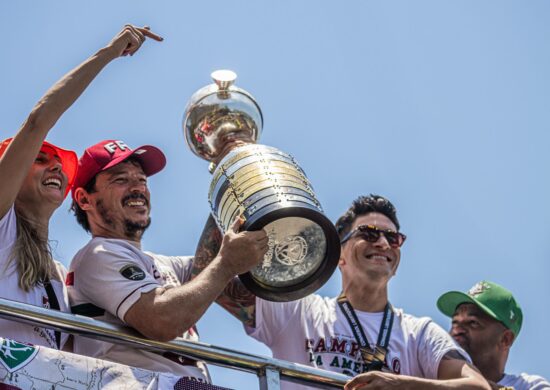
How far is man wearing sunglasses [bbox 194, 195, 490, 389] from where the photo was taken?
5699 millimetres

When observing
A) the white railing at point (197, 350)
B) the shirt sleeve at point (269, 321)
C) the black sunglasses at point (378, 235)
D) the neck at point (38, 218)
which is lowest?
the white railing at point (197, 350)

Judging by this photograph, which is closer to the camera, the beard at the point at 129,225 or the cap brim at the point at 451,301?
the beard at the point at 129,225

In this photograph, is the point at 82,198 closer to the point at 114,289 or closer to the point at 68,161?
the point at 68,161

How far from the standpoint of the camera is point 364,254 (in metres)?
6.46

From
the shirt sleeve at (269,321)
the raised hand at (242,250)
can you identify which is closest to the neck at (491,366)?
the shirt sleeve at (269,321)

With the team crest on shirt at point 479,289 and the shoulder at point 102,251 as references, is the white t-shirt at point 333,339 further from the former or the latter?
the team crest on shirt at point 479,289

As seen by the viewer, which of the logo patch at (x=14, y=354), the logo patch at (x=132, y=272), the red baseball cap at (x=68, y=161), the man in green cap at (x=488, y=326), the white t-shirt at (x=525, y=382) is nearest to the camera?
the logo patch at (x=14, y=354)

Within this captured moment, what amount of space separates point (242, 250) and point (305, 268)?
429 mm

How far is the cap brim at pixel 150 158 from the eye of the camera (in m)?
6.00

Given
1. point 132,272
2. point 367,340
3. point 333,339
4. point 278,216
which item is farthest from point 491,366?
point 132,272

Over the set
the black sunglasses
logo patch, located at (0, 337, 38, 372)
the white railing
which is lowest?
logo patch, located at (0, 337, 38, 372)

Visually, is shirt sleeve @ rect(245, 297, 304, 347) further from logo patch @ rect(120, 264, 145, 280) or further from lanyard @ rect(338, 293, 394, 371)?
logo patch @ rect(120, 264, 145, 280)

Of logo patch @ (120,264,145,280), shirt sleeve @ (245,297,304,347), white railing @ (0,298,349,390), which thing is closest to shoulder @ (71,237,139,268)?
logo patch @ (120,264,145,280)

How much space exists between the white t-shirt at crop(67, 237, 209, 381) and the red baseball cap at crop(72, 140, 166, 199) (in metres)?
0.49
